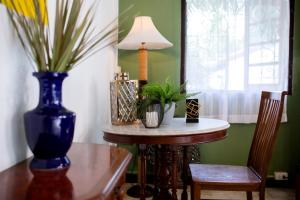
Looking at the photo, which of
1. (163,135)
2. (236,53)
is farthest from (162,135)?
(236,53)

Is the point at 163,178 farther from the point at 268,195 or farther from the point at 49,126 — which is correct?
the point at 49,126

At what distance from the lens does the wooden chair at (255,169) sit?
1.72 meters

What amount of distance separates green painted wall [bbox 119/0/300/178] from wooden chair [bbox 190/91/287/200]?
81 cm

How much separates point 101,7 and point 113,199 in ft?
5.92

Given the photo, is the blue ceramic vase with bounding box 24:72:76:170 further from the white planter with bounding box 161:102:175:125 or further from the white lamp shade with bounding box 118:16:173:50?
the white lamp shade with bounding box 118:16:173:50

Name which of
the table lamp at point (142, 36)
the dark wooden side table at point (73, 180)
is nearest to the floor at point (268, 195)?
the table lamp at point (142, 36)

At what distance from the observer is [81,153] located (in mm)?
1089

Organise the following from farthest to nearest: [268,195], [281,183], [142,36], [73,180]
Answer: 1. [281,183]
2. [268,195]
3. [142,36]
4. [73,180]

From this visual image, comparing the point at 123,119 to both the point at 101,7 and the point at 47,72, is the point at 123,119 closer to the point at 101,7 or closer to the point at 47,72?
the point at 101,7

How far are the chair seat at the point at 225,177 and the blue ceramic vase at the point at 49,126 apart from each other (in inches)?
44.0

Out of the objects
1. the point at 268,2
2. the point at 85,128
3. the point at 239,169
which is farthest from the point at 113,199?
the point at 268,2

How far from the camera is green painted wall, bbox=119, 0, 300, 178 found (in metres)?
2.77

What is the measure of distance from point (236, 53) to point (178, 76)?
58 centimetres

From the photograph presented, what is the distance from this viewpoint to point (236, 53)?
2713 millimetres
